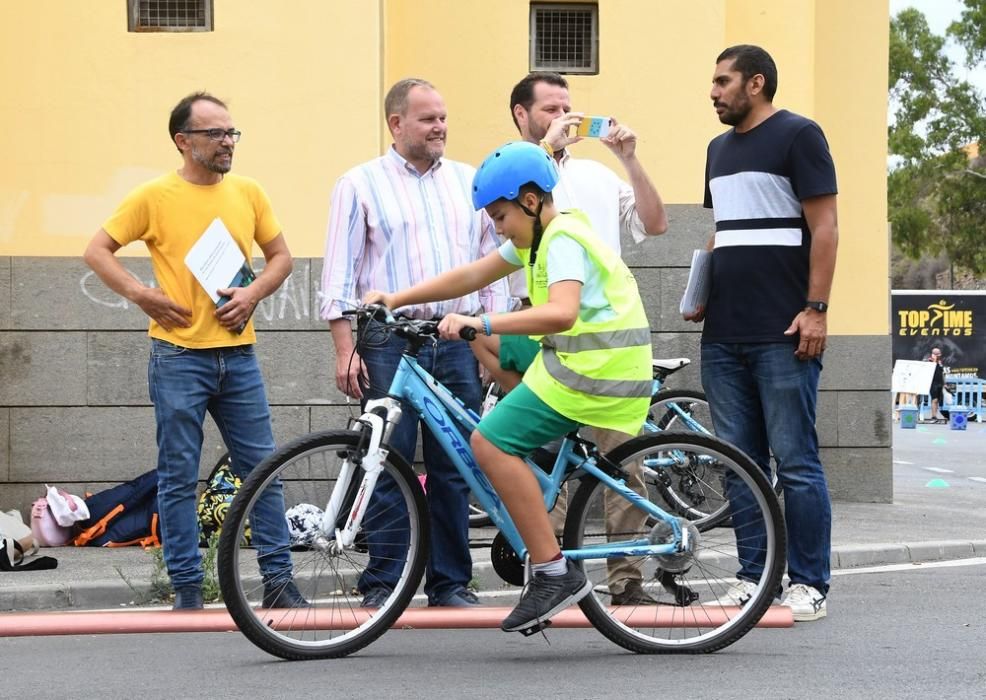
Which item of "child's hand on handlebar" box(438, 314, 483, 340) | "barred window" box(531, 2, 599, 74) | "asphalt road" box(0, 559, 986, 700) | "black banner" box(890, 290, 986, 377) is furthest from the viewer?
"black banner" box(890, 290, 986, 377)

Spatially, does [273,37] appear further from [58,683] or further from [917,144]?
[917,144]

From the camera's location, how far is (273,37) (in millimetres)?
10008

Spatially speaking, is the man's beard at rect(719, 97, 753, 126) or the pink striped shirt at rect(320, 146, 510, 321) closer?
the man's beard at rect(719, 97, 753, 126)

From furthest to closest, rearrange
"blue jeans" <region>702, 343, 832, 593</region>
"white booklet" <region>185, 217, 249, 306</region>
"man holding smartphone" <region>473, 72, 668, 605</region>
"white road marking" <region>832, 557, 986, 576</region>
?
Result: "white road marking" <region>832, 557, 986, 576</region>
"white booklet" <region>185, 217, 249, 306</region>
"blue jeans" <region>702, 343, 832, 593</region>
"man holding smartphone" <region>473, 72, 668, 605</region>

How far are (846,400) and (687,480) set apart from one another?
5.59 meters

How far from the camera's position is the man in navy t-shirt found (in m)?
6.29

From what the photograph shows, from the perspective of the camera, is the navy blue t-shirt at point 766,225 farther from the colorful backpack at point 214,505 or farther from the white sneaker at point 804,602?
the colorful backpack at point 214,505

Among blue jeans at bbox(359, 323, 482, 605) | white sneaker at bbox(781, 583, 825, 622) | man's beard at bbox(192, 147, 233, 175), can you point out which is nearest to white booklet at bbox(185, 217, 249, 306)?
man's beard at bbox(192, 147, 233, 175)

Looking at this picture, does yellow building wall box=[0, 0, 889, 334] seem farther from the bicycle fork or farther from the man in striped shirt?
the bicycle fork

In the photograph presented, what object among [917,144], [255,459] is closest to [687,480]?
[255,459]

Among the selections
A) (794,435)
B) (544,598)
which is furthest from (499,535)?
(794,435)

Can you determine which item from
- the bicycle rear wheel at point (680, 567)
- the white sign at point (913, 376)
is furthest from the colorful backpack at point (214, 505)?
the white sign at point (913, 376)

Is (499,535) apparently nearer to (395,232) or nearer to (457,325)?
(457,325)

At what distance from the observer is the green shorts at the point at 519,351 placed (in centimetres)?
612
